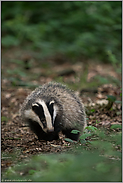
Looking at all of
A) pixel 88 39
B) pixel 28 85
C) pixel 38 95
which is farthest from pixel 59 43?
pixel 38 95

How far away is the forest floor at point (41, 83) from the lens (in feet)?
15.2

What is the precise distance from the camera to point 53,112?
4.61 meters

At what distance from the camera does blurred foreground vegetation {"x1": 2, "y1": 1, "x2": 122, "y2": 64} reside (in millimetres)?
11625

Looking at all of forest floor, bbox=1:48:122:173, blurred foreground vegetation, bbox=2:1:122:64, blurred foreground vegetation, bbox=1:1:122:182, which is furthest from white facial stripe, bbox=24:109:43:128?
blurred foreground vegetation, bbox=2:1:122:64

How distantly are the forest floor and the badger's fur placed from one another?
0.24 m

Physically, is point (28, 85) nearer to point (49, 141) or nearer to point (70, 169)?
point (49, 141)

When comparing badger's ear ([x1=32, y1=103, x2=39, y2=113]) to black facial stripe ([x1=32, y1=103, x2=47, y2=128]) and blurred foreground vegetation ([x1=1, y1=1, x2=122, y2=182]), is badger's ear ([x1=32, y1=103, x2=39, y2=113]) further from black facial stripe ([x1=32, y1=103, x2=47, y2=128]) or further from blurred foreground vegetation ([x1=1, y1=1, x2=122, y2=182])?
blurred foreground vegetation ([x1=1, y1=1, x2=122, y2=182])

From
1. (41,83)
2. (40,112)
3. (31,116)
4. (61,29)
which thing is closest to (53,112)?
(40,112)

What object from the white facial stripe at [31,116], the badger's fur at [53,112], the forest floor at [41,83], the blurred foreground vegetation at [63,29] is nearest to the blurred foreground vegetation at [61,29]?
the blurred foreground vegetation at [63,29]

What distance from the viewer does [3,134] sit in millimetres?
5355

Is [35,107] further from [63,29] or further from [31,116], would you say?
[63,29]

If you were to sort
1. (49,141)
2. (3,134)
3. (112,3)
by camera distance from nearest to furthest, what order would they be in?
(49,141), (3,134), (112,3)

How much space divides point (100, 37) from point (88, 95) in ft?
16.4

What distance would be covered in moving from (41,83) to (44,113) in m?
5.25
